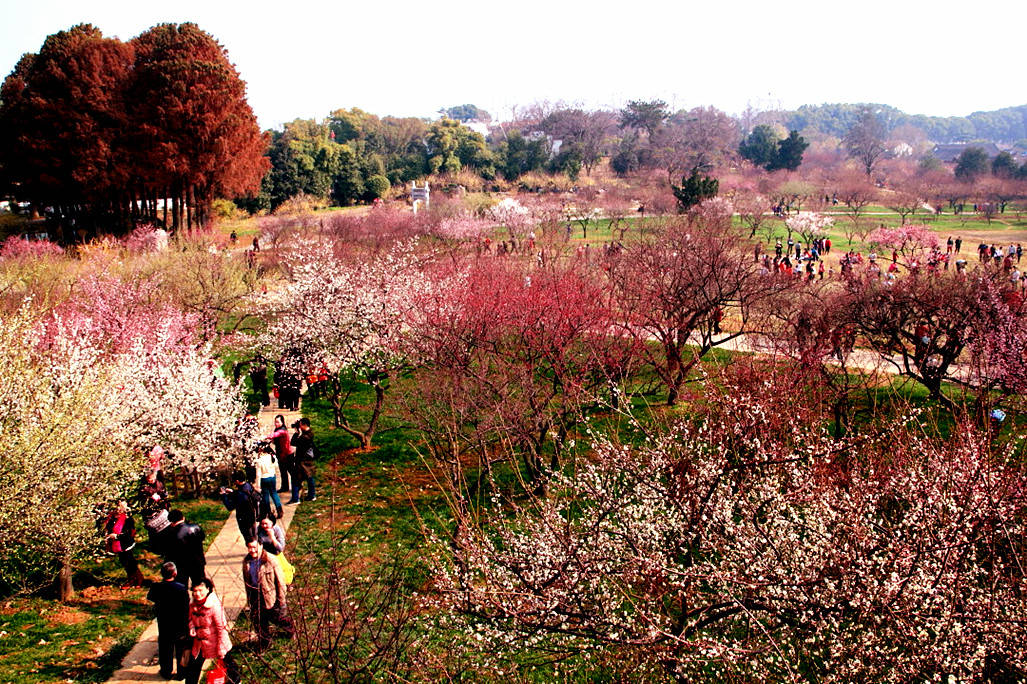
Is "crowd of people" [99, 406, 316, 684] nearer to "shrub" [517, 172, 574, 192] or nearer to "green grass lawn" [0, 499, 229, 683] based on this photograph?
"green grass lawn" [0, 499, 229, 683]

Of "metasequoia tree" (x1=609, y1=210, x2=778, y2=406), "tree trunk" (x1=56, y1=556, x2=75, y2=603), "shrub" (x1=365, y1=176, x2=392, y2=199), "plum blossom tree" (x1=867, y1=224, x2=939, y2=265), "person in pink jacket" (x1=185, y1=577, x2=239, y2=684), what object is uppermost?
"shrub" (x1=365, y1=176, x2=392, y2=199)

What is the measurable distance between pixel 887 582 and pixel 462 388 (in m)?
7.13

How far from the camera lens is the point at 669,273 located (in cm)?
1895

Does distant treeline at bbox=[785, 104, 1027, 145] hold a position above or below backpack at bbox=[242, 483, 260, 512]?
above

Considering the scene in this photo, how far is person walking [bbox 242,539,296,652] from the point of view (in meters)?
7.29

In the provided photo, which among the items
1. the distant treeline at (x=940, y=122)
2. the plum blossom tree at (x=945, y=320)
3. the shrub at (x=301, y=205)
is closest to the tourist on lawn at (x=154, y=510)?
the plum blossom tree at (x=945, y=320)

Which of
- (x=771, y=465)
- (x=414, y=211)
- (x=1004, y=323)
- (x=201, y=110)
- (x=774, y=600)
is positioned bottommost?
(x=774, y=600)

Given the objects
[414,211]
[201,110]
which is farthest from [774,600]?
[414,211]

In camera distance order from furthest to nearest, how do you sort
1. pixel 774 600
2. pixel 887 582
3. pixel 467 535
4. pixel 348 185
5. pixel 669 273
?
pixel 348 185, pixel 669 273, pixel 467 535, pixel 774 600, pixel 887 582

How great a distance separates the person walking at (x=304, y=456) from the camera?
38.1 ft

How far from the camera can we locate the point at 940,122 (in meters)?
159

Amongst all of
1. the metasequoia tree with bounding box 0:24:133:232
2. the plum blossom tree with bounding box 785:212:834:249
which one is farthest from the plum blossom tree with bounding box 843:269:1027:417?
the metasequoia tree with bounding box 0:24:133:232

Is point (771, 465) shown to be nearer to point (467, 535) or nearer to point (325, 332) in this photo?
point (467, 535)

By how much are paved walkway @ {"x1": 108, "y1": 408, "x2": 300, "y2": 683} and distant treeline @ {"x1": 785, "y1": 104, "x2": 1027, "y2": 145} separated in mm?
159553
